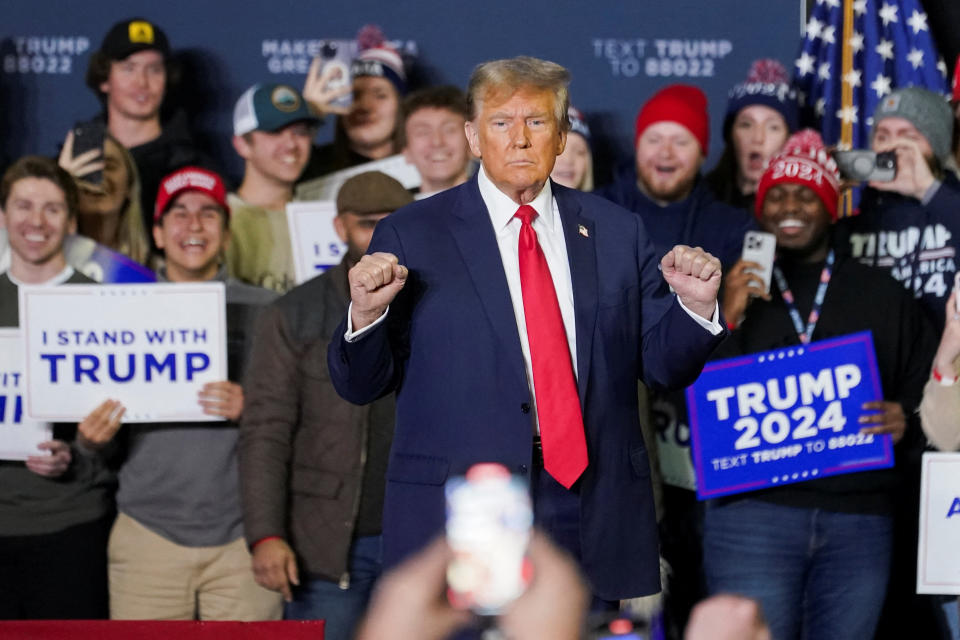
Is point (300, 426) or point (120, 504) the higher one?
point (300, 426)

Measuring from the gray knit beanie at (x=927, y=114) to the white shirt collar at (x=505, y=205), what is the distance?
85.4 inches

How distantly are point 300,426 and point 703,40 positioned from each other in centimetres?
209

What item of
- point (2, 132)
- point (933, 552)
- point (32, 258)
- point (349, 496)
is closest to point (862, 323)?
point (933, 552)

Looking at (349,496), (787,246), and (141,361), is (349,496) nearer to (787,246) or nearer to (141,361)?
(141,361)

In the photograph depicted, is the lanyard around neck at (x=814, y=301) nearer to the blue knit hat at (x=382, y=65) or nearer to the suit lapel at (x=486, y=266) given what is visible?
the blue knit hat at (x=382, y=65)

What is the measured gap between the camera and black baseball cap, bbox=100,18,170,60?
4402 mm

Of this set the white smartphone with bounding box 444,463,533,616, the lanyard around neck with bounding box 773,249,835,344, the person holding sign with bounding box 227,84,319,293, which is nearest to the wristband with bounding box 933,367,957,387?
the lanyard around neck with bounding box 773,249,835,344

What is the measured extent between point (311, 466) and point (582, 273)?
159 centimetres

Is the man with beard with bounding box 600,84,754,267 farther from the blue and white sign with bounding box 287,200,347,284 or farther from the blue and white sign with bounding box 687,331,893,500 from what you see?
the blue and white sign with bounding box 287,200,347,284

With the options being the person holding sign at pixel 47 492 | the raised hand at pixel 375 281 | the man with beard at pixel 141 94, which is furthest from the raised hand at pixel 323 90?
the raised hand at pixel 375 281

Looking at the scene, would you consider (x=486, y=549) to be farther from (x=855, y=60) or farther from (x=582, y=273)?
(x=855, y=60)

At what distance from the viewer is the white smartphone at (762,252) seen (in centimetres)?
360

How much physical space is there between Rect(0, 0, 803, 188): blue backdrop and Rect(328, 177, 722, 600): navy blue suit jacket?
8.55 feet

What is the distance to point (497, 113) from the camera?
207 cm
